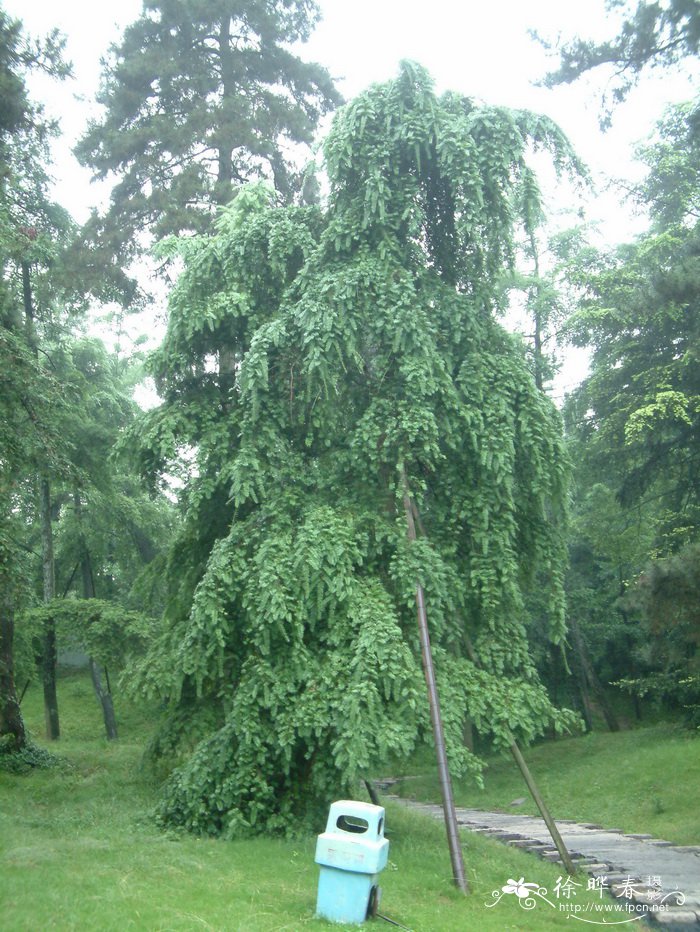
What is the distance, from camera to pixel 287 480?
38.4 ft

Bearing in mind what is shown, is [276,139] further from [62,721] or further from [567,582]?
[62,721]

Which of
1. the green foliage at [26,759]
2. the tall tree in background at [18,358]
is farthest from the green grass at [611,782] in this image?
the tall tree in background at [18,358]

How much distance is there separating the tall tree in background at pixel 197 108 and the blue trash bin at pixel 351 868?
1373 centimetres

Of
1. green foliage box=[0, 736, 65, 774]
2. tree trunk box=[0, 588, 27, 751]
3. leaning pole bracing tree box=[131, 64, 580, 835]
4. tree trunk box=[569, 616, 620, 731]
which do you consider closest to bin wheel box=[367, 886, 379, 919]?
leaning pole bracing tree box=[131, 64, 580, 835]

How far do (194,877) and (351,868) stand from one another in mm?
1933

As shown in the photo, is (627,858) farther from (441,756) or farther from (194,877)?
(194,877)

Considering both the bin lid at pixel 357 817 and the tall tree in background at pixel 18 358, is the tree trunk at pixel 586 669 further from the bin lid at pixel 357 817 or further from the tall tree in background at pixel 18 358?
the bin lid at pixel 357 817

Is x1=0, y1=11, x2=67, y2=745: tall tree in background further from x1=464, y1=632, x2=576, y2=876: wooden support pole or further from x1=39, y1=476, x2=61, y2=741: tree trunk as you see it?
x1=464, y1=632, x2=576, y2=876: wooden support pole

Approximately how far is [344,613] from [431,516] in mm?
2062

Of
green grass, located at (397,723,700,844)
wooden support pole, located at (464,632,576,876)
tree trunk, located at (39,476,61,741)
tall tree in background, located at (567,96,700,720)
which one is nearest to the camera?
wooden support pole, located at (464,632,576,876)

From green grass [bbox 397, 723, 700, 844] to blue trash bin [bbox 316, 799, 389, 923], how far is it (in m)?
6.88

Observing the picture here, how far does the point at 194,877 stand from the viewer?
801cm

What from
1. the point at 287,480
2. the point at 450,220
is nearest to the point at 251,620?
the point at 287,480

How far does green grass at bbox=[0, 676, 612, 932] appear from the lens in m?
6.77
